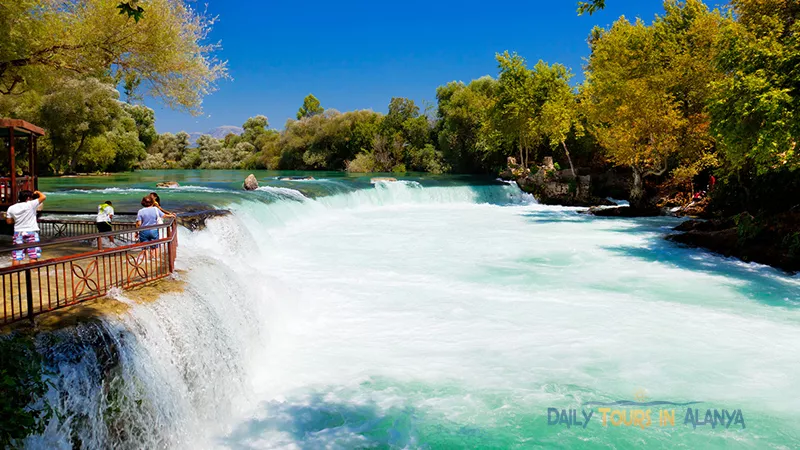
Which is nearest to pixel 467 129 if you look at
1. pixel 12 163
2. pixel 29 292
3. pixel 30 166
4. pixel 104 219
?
pixel 30 166

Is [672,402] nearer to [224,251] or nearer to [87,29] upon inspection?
[224,251]

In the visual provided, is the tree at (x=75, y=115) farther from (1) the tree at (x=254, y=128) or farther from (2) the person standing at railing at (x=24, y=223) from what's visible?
(1) the tree at (x=254, y=128)

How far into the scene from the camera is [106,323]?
17.9 ft

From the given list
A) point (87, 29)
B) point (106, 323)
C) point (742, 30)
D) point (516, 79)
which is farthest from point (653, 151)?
point (106, 323)

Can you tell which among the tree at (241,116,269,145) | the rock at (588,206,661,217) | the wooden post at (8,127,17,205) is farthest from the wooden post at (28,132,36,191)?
the tree at (241,116,269,145)

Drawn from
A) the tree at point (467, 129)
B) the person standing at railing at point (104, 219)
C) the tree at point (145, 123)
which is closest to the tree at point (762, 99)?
the person standing at railing at point (104, 219)

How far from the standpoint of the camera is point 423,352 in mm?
8508

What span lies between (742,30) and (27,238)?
2017 cm

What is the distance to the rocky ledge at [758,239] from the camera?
1442 cm

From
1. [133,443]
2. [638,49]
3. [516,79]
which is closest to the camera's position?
[133,443]

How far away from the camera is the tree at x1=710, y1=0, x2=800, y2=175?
12227 mm

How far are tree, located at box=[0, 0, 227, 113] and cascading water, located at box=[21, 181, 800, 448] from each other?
461 cm

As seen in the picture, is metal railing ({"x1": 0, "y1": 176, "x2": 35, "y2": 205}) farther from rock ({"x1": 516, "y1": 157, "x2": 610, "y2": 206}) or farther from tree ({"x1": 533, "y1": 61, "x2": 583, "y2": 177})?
rock ({"x1": 516, "y1": 157, "x2": 610, "y2": 206})

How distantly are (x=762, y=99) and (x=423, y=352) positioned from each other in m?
10.5
